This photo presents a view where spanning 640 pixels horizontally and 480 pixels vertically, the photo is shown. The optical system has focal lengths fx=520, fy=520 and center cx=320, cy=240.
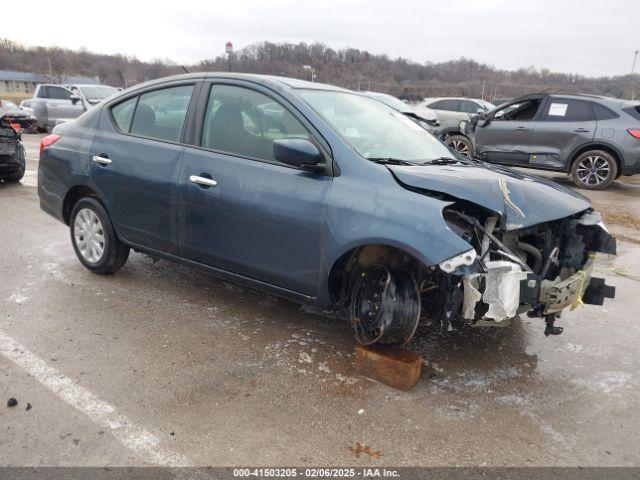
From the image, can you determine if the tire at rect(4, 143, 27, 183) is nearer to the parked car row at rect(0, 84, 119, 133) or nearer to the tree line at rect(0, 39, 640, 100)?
the parked car row at rect(0, 84, 119, 133)

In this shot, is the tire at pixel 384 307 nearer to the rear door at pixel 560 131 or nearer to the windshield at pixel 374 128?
the windshield at pixel 374 128

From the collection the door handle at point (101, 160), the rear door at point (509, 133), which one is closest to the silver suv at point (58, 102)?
the rear door at point (509, 133)

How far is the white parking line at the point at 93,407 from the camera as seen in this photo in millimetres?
2387

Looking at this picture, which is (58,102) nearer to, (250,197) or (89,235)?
(89,235)

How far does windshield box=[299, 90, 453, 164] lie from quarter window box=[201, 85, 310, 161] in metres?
0.22

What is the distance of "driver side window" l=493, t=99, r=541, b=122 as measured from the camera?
10.4m

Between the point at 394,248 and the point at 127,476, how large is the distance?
68.4 inches

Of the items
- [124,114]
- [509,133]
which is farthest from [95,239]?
[509,133]

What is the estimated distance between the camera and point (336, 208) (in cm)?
303

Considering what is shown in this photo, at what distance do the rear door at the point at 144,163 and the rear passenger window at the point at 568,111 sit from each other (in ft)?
27.3

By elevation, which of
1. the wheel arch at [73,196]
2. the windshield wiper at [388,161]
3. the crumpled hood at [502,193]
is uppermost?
the windshield wiper at [388,161]

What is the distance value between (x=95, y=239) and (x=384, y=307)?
2.81m

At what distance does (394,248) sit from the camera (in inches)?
116

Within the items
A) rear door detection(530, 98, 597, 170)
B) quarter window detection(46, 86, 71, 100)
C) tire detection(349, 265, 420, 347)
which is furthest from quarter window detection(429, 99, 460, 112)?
tire detection(349, 265, 420, 347)
